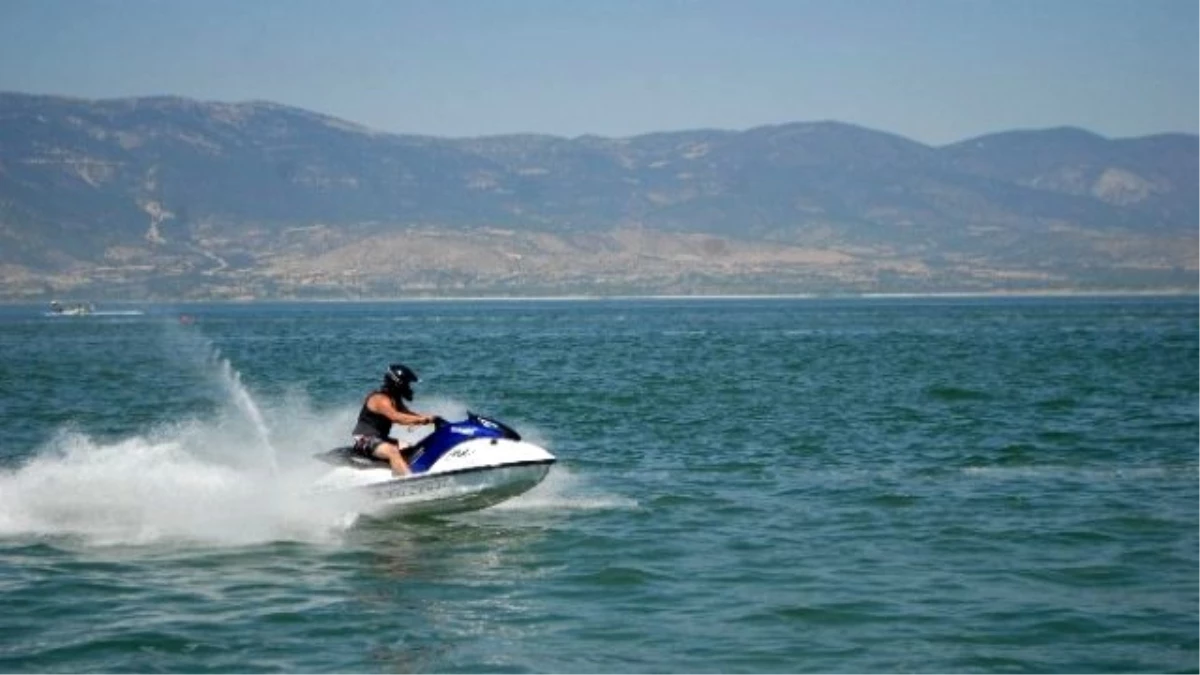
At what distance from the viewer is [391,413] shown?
2067 cm

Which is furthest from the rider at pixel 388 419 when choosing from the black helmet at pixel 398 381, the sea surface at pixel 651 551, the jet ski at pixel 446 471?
the sea surface at pixel 651 551

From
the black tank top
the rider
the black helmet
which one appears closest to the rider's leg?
the rider

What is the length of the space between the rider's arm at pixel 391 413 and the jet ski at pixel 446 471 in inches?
10.4

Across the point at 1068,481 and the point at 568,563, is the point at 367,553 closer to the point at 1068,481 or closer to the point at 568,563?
the point at 568,563

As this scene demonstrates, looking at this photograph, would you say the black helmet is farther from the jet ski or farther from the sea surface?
the sea surface

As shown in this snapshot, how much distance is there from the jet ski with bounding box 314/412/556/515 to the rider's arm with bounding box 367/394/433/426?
0.27 metres

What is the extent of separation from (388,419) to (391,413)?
0.13m

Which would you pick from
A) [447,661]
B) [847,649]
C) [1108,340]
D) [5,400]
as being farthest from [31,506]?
[1108,340]

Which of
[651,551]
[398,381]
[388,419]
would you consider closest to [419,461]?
[388,419]

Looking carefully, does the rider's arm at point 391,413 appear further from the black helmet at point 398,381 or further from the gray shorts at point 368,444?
the gray shorts at point 368,444

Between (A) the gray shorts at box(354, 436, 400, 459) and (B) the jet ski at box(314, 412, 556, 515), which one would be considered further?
(A) the gray shorts at box(354, 436, 400, 459)

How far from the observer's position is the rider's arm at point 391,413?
67.6 ft

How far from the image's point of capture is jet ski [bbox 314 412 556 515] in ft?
67.5

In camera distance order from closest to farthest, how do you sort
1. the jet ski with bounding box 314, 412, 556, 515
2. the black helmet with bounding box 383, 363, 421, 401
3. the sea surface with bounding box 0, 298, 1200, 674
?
the sea surface with bounding box 0, 298, 1200, 674
the jet ski with bounding box 314, 412, 556, 515
the black helmet with bounding box 383, 363, 421, 401
